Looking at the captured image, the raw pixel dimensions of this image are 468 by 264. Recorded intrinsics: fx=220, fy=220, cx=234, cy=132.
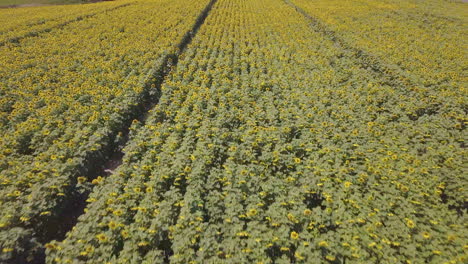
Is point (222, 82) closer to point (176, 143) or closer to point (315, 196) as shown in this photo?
point (176, 143)

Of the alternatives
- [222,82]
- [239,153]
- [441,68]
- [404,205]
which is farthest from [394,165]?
[441,68]

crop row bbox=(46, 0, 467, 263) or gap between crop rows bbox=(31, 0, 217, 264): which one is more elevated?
crop row bbox=(46, 0, 467, 263)

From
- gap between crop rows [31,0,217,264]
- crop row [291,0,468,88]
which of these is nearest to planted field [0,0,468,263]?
gap between crop rows [31,0,217,264]

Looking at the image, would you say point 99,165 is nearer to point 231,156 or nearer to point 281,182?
point 231,156

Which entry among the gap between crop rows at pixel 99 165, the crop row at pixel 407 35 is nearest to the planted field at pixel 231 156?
the gap between crop rows at pixel 99 165

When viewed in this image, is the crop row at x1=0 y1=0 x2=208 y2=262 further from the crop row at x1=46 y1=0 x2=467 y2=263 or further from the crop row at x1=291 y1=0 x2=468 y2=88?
the crop row at x1=291 y1=0 x2=468 y2=88
